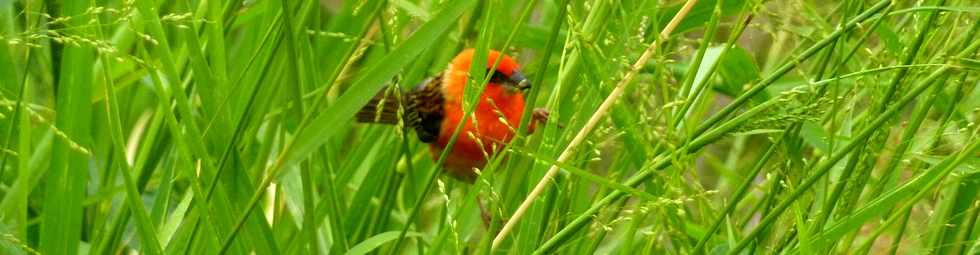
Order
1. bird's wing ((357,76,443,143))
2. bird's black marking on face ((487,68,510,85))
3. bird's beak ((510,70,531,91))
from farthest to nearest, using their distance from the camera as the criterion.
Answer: bird's black marking on face ((487,68,510,85)) < bird's beak ((510,70,531,91)) < bird's wing ((357,76,443,143))

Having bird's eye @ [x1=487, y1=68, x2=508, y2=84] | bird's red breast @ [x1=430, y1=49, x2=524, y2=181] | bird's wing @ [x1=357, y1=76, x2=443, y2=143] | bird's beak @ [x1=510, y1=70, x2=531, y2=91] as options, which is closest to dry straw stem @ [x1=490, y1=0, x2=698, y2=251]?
bird's wing @ [x1=357, y1=76, x2=443, y2=143]

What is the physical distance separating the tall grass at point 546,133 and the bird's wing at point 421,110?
16 cm

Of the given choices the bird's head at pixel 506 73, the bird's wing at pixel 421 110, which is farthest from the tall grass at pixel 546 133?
the bird's head at pixel 506 73

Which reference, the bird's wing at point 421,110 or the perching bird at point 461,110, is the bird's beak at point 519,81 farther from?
the bird's wing at point 421,110

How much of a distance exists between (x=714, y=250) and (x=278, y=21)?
55cm

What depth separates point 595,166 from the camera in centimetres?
336

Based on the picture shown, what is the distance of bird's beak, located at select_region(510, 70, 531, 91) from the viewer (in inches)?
104

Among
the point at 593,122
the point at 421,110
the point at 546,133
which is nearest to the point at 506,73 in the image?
the point at 421,110

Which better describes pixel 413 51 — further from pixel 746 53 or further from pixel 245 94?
pixel 746 53

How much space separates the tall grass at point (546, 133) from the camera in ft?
4.73

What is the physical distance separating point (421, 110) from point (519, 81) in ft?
0.86

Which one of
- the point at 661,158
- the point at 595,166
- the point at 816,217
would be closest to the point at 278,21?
the point at 661,158

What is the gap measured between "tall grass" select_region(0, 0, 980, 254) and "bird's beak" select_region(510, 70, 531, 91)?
1.34 ft

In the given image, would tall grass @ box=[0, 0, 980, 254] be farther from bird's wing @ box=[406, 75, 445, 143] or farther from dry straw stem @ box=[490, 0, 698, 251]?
bird's wing @ box=[406, 75, 445, 143]
